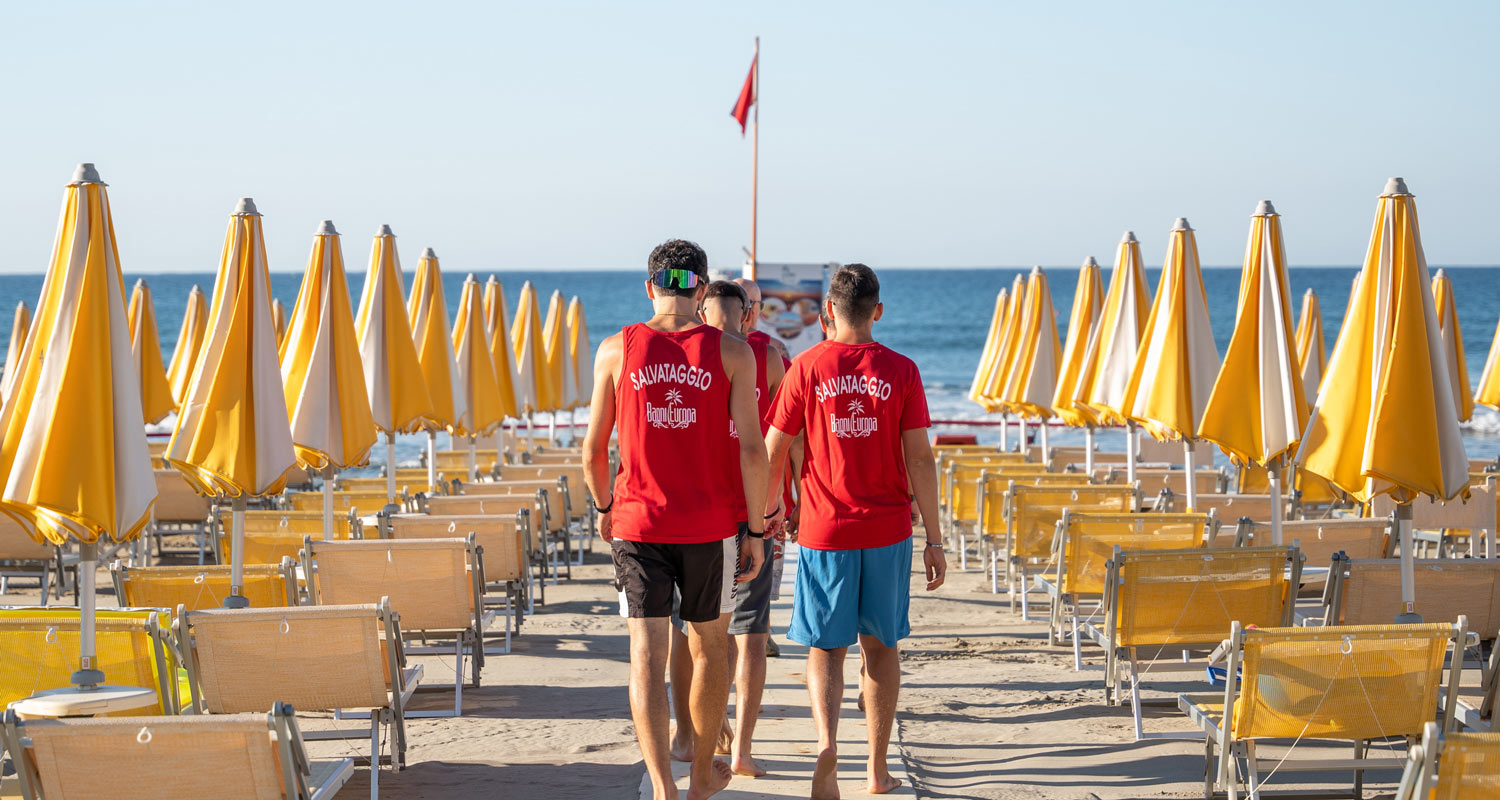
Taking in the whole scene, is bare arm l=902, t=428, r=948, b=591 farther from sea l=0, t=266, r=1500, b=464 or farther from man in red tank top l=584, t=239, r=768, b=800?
sea l=0, t=266, r=1500, b=464

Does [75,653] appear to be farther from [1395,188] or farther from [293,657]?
[1395,188]

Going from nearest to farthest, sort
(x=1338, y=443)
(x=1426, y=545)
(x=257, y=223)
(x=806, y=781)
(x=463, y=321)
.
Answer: (x=806, y=781)
(x=1338, y=443)
(x=257, y=223)
(x=1426, y=545)
(x=463, y=321)

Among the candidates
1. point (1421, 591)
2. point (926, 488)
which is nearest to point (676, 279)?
point (926, 488)

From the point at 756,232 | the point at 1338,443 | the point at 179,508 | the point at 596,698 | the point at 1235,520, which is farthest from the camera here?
the point at 756,232

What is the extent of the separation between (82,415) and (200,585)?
5.07ft

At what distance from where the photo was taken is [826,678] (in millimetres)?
4641

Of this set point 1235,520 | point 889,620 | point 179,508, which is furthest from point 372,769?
point 179,508

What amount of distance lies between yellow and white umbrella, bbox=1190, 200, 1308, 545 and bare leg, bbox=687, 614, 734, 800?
3.16 metres

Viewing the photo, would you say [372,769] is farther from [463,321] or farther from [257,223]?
[463,321]

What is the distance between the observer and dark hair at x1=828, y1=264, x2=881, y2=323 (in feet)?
15.4

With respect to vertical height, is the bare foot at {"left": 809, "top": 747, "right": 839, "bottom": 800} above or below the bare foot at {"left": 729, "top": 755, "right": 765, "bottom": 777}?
above

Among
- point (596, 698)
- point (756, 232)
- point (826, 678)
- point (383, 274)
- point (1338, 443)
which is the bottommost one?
point (596, 698)

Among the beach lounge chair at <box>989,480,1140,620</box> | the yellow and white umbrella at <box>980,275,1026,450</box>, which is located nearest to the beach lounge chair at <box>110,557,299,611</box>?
the beach lounge chair at <box>989,480,1140,620</box>

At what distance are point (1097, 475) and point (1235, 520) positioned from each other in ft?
9.63
